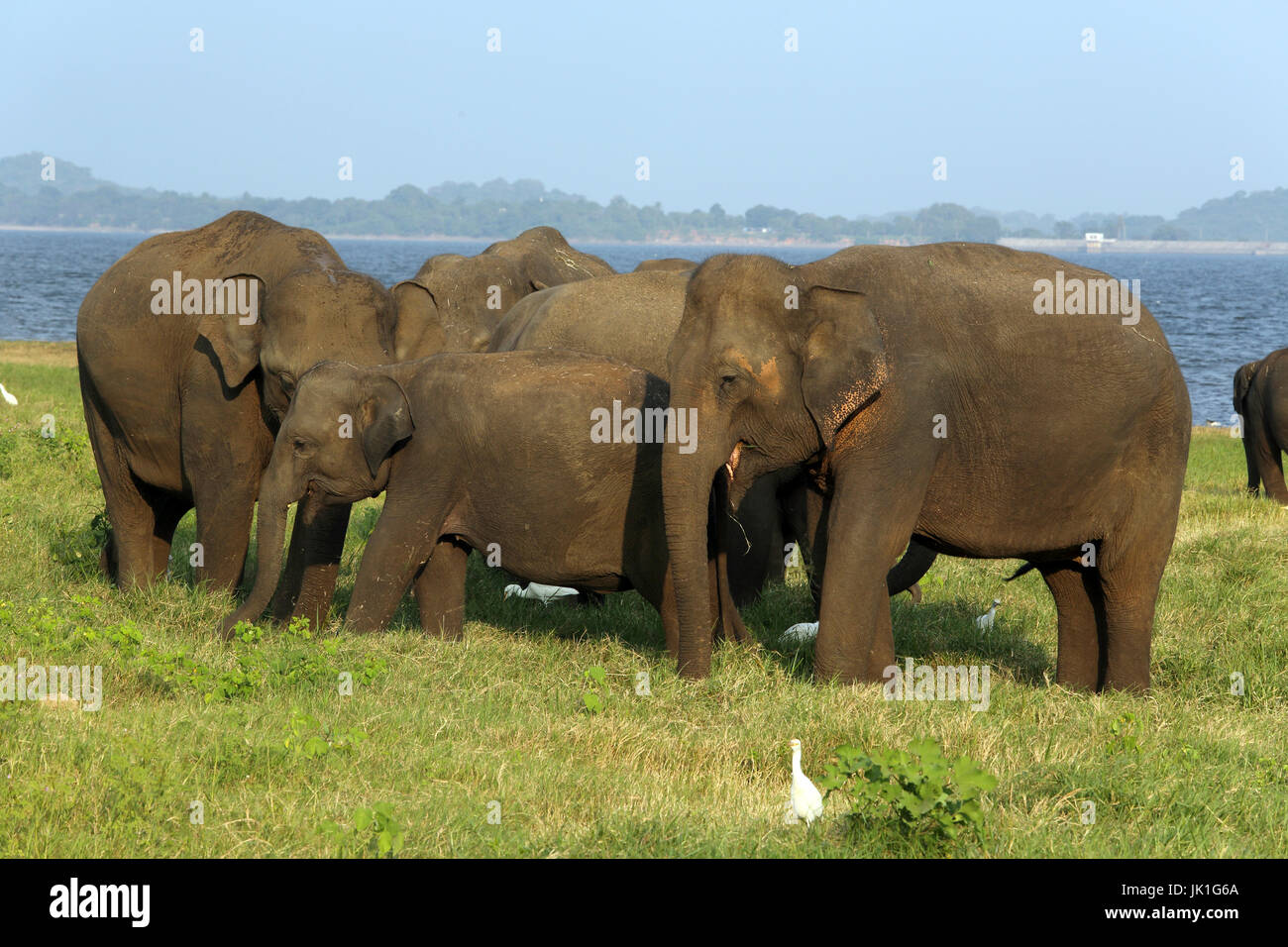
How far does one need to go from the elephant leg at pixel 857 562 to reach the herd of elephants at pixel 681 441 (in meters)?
0.01

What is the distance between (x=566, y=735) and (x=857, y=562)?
167 cm

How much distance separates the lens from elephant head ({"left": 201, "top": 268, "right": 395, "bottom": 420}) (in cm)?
810

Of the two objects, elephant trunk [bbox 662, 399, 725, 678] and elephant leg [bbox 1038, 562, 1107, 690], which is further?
elephant leg [bbox 1038, 562, 1107, 690]

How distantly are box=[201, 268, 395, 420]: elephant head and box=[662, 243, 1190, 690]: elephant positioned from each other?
2.31 meters

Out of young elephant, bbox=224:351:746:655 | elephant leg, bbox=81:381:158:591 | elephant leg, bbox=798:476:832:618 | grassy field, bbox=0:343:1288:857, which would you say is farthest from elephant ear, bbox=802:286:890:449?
elephant leg, bbox=81:381:158:591

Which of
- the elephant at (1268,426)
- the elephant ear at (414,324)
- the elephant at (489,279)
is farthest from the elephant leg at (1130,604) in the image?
the elephant at (1268,426)

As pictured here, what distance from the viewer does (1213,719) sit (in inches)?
282

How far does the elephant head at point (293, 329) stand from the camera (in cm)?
810

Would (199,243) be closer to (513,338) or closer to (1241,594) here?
(513,338)

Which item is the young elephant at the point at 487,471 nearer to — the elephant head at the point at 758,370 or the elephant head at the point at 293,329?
the elephant head at the point at 293,329
